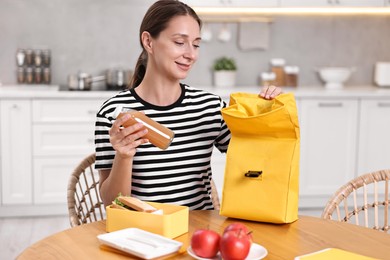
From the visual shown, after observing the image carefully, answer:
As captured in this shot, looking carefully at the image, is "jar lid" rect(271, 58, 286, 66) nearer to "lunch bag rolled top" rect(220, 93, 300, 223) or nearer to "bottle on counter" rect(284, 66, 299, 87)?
"bottle on counter" rect(284, 66, 299, 87)

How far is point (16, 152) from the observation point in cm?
409

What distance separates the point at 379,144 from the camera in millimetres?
4414

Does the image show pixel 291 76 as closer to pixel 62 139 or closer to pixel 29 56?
Answer: pixel 62 139

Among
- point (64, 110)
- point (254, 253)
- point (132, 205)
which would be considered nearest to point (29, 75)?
point (64, 110)

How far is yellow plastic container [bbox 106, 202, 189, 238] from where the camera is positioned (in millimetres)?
1578

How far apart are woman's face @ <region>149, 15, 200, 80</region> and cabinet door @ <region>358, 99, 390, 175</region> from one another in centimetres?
261

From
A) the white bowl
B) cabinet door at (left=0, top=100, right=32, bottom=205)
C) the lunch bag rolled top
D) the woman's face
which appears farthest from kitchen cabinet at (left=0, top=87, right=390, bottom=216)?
the lunch bag rolled top

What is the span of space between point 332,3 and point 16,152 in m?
2.40

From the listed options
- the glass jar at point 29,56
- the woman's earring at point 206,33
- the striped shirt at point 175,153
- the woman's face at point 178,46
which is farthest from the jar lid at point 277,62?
the woman's face at point 178,46

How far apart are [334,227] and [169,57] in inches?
28.2

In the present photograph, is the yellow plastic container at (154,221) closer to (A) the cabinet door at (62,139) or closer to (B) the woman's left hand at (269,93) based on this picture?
(B) the woman's left hand at (269,93)

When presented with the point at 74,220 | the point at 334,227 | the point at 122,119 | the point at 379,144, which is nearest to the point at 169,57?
the point at 122,119

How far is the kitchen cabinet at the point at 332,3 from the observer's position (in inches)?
177

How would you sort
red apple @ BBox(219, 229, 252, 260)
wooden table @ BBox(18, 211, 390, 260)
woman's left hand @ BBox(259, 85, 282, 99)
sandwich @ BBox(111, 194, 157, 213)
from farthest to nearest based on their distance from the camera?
woman's left hand @ BBox(259, 85, 282, 99)
sandwich @ BBox(111, 194, 157, 213)
wooden table @ BBox(18, 211, 390, 260)
red apple @ BBox(219, 229, 252, 260)
